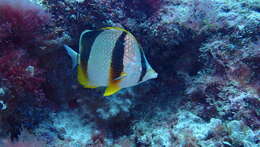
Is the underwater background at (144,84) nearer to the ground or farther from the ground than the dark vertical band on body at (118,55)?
nearer to the ground

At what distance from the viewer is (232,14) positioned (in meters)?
3.78

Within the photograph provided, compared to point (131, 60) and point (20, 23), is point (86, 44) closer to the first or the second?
point (131, 60)

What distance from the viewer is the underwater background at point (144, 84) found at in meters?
2.70

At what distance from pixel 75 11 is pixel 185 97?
2.16 m

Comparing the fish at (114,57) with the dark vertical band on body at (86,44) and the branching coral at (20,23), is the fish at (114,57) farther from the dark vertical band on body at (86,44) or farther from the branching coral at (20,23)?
the branching coral at (20,23)

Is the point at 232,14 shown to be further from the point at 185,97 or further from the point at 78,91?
the point at 78,91

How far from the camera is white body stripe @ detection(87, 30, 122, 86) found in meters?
2.01

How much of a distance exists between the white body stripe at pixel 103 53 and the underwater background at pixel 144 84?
111cm

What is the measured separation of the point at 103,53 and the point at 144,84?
2041mm

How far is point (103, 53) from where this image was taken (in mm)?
2014

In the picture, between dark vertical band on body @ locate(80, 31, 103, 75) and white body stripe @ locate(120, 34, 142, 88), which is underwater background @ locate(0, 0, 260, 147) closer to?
dark vertical band on body @ locate(80, 31, 103, 75)

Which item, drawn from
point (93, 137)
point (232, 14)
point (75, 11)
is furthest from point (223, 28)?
point (93, 137)

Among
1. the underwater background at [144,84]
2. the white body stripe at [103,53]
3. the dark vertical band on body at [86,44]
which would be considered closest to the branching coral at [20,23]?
the underwater background at [144,84]

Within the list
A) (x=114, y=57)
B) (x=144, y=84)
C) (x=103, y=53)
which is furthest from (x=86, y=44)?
(x=144, y=84)
